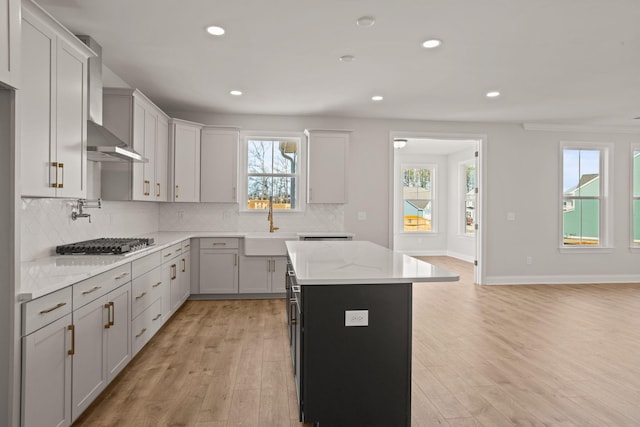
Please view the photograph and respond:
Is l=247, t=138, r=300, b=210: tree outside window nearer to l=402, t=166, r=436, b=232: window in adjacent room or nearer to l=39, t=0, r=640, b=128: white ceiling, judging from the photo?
l=39, t=0, r=640, b=128: white ceiling

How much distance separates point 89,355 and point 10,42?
1.65m

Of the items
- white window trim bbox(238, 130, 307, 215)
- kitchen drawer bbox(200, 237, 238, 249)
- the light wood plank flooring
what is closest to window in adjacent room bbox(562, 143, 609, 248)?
the light wood plank flooring

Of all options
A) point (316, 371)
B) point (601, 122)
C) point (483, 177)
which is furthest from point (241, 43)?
point (601, 122)

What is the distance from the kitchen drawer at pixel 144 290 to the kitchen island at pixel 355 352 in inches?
63.0

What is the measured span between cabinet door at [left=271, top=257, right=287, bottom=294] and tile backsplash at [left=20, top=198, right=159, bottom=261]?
174cm

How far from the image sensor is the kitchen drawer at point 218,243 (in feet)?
16.2

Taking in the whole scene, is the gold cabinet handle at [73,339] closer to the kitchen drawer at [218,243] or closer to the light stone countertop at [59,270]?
the light stone countertop at [59,270]

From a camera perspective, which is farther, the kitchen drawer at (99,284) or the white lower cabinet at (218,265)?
the white lower cabinet at (218,265)

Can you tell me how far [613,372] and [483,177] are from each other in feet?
12.1

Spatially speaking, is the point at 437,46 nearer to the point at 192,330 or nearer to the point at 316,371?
the point at 316,371

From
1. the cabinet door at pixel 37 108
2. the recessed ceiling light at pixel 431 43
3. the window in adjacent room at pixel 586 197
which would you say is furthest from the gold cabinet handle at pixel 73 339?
the window in adjacent room at pixel 586 197

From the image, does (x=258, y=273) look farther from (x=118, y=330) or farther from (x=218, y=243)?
(x=118, y=330)

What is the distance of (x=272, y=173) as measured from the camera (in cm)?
578

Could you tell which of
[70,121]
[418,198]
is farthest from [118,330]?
[418,198]
